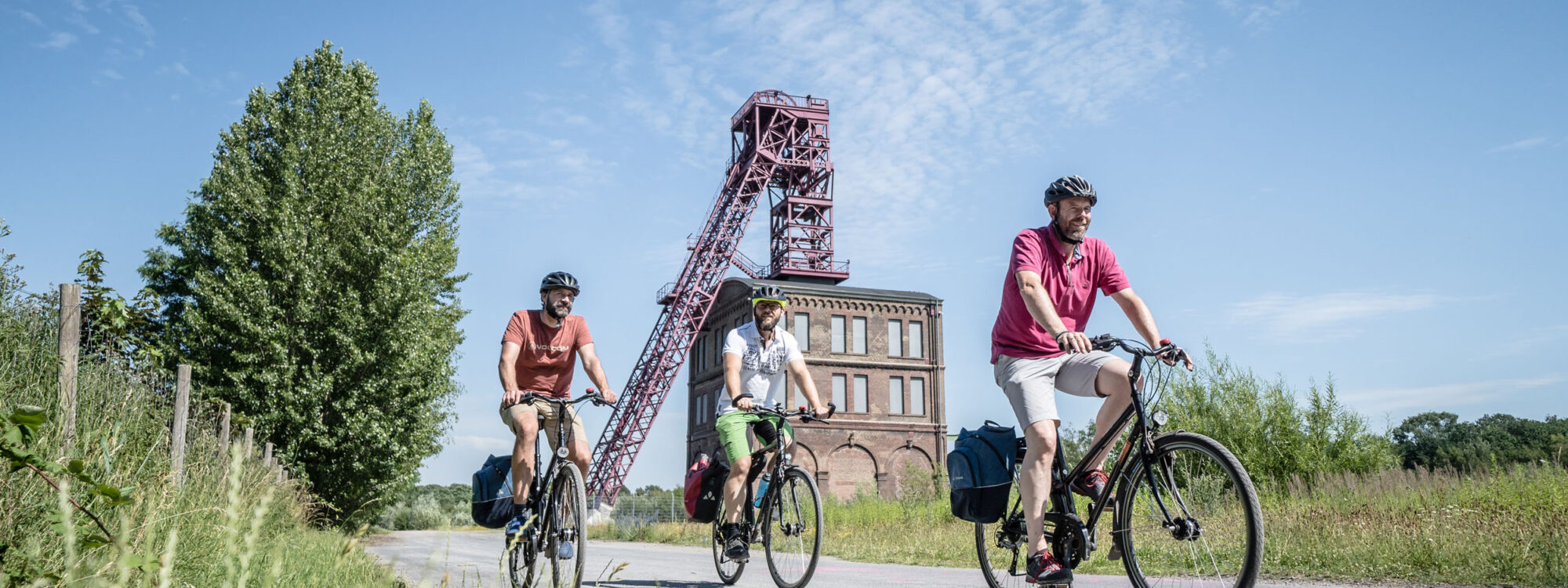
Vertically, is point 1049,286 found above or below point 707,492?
above

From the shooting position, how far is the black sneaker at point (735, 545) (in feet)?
22.1

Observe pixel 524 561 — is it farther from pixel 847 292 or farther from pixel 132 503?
pixel 847 292

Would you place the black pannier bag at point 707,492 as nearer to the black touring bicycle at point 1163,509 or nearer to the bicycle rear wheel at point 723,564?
the bicycle rear wheel at point 723,564

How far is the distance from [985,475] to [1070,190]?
59.0 inches

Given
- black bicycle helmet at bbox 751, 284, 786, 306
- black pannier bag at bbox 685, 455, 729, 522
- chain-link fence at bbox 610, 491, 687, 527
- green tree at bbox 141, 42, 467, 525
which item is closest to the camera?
black bicycle helmet at bbox 751, 284, 786, 306

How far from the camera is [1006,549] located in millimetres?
5629

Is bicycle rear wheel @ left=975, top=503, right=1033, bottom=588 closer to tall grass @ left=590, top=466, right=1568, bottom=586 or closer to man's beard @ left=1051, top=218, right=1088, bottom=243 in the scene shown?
tall grass @ left=590, top=466, right=1568, bottom=586

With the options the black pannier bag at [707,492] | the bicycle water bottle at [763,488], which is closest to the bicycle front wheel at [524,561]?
the black pannier bag at [707,492]

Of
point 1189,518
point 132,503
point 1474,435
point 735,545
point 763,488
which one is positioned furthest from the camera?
point 1474,435

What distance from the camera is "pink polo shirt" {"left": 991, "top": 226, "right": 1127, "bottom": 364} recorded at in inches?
197

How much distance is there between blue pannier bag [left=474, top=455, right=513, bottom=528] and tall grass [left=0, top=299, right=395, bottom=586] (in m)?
0.77

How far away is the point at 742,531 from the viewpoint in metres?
6.89

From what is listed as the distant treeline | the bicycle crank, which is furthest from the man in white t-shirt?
the distant treeline

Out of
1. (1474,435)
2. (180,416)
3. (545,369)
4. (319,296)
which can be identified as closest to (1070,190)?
(545,369)
